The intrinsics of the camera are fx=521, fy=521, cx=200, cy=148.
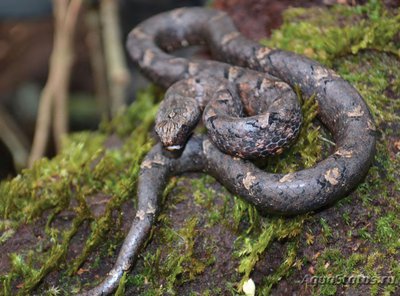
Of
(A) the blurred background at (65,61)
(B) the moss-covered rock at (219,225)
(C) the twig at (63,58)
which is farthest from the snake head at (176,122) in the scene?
(C) the twig at (63,58)

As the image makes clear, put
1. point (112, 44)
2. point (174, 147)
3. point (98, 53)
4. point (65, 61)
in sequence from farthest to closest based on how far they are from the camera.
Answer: point (98, 53) → point (112, 44) → point (65, 61) → point (174, 147)

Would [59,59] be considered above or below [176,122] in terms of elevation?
below

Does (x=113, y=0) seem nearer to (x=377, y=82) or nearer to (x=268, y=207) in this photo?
(x=377, y=82)

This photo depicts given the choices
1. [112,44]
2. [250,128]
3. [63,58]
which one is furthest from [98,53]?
[250,128]

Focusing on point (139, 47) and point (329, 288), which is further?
point (139, 47)

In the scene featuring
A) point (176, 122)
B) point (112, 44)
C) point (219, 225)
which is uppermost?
point (176, 122)

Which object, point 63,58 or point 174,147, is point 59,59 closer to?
point 63,58

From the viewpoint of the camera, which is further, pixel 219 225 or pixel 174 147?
pixel 174 147

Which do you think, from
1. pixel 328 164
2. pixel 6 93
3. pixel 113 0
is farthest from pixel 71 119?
pixel 328 164

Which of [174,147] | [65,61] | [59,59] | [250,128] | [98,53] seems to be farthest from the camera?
[98,53]
